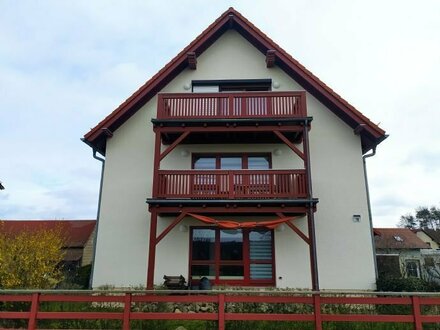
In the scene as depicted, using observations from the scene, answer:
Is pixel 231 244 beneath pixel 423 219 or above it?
beneath

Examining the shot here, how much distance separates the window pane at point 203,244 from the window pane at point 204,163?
2542 mm

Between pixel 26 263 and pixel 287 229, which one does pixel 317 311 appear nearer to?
pixel 287 229

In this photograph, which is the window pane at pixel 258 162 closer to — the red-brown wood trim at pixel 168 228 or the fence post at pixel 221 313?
the red-brown wood trim at pixel 168 228

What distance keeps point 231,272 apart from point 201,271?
112 centimetres

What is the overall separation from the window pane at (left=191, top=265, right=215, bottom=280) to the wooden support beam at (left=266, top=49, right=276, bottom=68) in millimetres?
8576

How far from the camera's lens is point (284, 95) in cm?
1293

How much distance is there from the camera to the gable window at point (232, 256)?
495 inches

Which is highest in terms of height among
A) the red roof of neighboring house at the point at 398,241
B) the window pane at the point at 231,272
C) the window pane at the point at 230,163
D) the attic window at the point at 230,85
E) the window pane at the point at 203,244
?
the attic window at the point at 230,85

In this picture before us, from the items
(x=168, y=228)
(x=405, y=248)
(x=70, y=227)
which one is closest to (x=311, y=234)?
(x=168, y=228)

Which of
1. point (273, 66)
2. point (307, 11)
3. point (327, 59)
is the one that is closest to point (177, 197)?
point (273, 66)

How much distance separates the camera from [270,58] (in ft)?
47.2

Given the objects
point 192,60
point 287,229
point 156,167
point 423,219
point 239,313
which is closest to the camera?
point 239,313

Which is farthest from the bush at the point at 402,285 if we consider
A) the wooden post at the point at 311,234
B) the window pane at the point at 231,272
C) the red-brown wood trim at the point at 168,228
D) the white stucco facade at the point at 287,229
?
the red-brown wood trim at the point at 168,228

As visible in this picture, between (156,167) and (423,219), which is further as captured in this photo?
(423,219)
